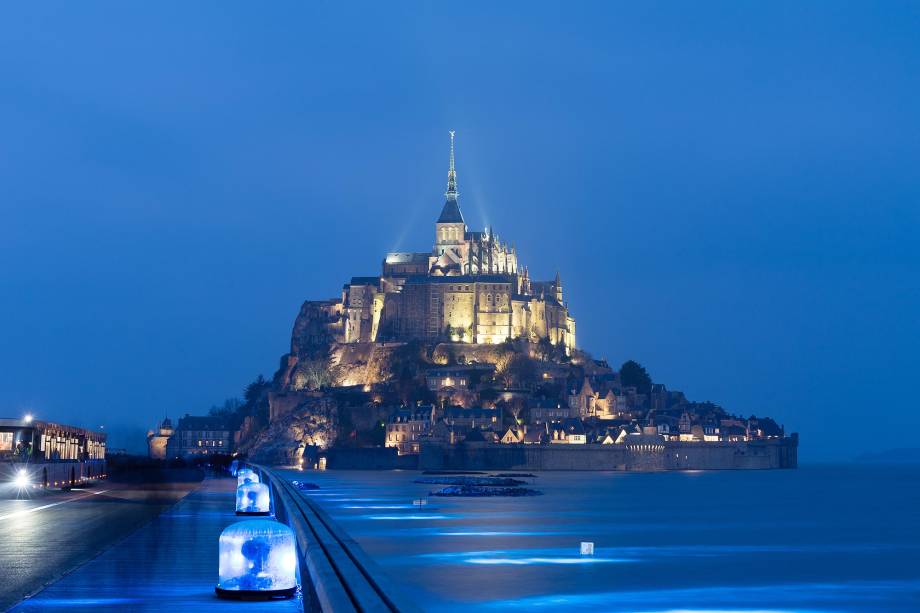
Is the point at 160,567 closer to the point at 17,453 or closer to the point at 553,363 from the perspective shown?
the point at 17,453

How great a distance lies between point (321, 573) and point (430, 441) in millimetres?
151126

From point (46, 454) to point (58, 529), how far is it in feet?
185

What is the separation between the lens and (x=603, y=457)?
172m

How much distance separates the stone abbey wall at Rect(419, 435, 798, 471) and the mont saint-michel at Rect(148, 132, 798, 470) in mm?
187

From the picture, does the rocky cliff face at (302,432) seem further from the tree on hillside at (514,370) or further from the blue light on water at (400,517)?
the blue light on water at (400,517)

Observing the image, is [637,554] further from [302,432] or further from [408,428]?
[302,432]

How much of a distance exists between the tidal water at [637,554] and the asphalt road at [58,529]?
6.48 m

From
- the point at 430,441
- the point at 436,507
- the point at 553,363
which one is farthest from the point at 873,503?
the point at 553,363

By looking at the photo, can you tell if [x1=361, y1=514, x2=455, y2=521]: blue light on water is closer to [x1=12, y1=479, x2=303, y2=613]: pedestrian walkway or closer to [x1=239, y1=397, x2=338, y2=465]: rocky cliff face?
[x1=12, y1=479, x2=303, y2=613]: pedestrian walkway

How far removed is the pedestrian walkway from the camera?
13812mm

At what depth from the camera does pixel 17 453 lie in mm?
70062

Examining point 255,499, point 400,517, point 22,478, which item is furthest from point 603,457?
point 255,499

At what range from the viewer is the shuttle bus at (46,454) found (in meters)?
51.8

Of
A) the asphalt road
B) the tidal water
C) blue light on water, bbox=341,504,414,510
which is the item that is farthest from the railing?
blue light on water, bbox=341,504,414,510
